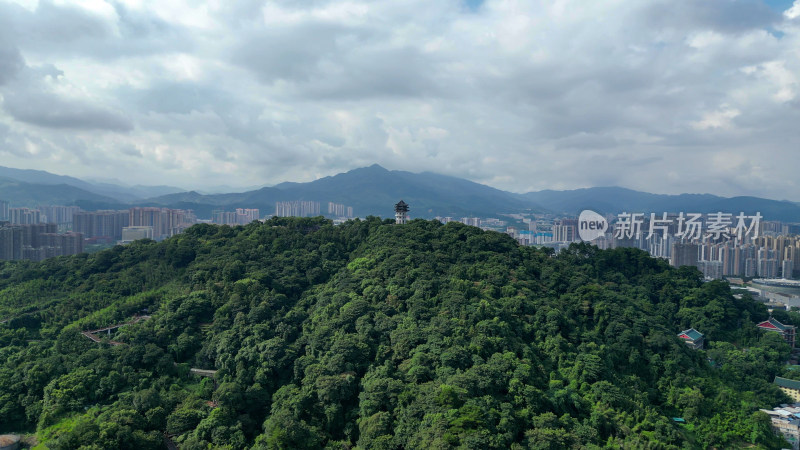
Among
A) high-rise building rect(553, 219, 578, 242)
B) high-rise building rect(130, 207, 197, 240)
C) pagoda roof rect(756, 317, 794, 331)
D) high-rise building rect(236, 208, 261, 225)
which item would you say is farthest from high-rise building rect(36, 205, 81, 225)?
pagoda roof rect(756, 317, 794, 331)

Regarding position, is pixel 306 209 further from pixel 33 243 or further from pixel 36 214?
pixel 33 243

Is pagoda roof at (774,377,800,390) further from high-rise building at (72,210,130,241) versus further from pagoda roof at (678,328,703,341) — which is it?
high-rise building at (72,210,130,241)

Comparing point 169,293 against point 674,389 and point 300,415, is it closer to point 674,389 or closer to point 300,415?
point 300,415

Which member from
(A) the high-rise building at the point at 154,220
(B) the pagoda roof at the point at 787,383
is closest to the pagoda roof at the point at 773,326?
(B) the pagoda roof at the point at 787,383

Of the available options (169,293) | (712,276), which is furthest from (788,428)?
(712,276)

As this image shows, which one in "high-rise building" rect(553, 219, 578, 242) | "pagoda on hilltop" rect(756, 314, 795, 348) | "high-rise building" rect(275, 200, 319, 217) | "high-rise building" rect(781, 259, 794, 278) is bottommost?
"pagoda on hilltop" rect(756, 314, 795, 348)
